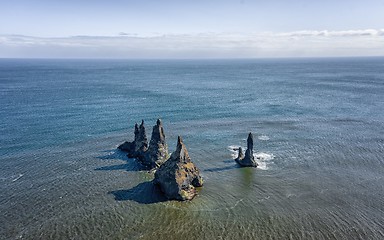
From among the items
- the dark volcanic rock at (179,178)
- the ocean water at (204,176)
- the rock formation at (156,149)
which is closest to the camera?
the ocean water at (204,176)

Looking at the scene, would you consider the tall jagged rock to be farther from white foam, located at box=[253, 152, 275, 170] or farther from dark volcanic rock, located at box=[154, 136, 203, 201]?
white foam, located at box=[253, 152, 275, 170]

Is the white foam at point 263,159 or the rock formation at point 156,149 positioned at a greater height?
the rock formation at point 156,149

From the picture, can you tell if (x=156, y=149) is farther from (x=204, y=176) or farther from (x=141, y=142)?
(x=204, y=176)

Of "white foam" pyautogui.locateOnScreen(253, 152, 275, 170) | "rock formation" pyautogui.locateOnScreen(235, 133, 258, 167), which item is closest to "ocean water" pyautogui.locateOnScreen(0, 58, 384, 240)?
"white foam" pyautogui.locateOnScreen(253, 152, 275, 170)

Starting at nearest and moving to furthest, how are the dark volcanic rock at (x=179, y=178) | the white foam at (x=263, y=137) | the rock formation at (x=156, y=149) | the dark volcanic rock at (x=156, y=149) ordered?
the dark volcanic rock at (x=179, y=178), the rock formation at (x=156, y=149), the dark volcanic rock at (x=156, y=149), the white foam at (x=263, y=137)

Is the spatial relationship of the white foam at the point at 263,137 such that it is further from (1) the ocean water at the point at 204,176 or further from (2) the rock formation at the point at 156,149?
(2) the rock formation at the point at 156,149

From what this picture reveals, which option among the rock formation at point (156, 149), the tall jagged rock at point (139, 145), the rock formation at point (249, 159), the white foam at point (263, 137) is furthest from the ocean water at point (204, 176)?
the rock formation at point (156, 149)

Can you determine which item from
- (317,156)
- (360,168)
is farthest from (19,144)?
(360,168)

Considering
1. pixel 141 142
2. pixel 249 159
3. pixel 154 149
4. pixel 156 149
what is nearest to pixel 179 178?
pixel 156 149
